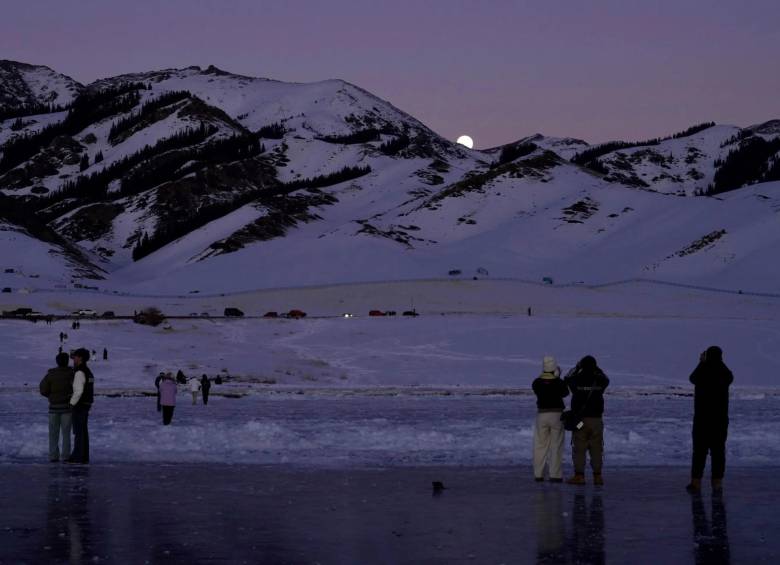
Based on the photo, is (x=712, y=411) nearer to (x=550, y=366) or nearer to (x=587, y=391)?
(x=587, y=391)

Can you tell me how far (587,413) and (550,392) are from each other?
0.58 metres

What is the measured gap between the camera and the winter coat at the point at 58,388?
20.5 meters

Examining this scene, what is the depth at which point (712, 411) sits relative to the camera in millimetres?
16906

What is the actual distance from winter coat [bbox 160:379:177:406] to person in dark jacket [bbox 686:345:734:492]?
672 inches

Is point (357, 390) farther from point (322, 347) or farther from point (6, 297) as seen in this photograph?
point (6, 297)

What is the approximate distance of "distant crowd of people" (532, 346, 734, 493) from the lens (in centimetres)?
1689

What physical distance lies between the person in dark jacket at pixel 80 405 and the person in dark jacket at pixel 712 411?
368 inches

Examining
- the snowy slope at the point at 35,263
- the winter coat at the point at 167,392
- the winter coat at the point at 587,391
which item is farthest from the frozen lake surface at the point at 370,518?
the snowy slope at the point at 35,263

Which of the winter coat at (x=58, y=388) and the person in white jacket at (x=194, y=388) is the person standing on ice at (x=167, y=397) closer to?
the winter coat at (x=58, y=388)

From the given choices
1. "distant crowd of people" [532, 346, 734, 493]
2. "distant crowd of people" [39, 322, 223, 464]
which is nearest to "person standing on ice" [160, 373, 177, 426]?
"distant crowd of people" [39, 322, 223, 464]

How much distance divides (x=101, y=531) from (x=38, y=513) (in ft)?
5.13

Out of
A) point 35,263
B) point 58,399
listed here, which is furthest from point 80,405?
point 35,263

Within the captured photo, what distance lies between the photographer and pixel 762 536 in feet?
39.9

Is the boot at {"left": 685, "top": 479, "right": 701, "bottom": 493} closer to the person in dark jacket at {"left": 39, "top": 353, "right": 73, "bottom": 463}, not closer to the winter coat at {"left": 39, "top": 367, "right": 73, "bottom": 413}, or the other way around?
the person in dark jacket at {"left": 39, "top": 353, "right": 73, "bottom": 463}
